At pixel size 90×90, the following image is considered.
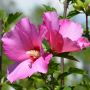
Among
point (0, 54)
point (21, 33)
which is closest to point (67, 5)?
point (0, 54)

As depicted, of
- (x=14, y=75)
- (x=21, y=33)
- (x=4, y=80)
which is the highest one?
(x=21, y=33)

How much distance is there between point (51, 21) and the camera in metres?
1.74

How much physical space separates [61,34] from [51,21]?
0.07m

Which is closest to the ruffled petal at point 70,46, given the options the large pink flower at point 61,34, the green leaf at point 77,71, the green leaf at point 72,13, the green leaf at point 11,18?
the large pink flower at point 61,34

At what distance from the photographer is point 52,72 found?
1918 millimetres

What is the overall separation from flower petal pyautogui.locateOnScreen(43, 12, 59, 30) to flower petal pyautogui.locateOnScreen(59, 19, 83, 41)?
3 cm

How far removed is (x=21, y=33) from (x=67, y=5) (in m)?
0.64

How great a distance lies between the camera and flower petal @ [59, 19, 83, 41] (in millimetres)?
1770

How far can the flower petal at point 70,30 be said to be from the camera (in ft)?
5.81

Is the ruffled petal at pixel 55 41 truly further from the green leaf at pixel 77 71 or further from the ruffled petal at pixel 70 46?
the green leaf at pixel 77 71

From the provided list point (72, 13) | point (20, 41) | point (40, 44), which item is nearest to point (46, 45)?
point (40, 44)

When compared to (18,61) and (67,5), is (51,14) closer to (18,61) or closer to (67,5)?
(18,61)

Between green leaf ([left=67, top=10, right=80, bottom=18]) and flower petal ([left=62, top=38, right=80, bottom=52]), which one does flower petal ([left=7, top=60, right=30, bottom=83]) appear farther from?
green leaf ([left=67, top=10, right=80, bottom=18])

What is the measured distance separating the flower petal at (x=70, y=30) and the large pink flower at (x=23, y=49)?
0.10m
